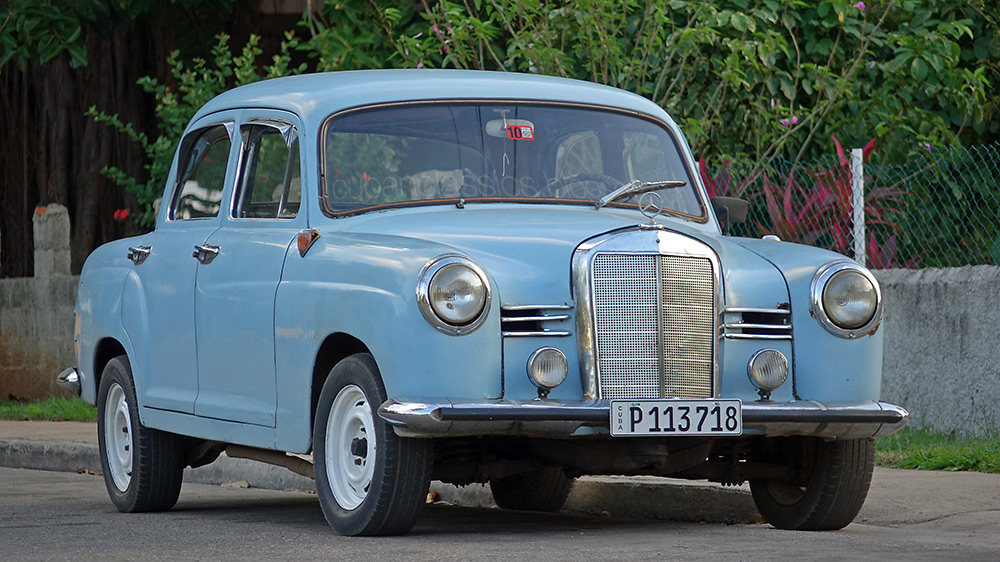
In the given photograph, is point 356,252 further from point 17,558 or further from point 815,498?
point 815,498

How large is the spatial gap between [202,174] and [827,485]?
10.9 ft

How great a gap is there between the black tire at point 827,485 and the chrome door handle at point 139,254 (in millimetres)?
3172

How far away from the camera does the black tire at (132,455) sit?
7.84 meters

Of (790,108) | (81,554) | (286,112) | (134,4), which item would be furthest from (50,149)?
(81,554)

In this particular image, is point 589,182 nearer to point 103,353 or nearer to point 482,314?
point 482,314

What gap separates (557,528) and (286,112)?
211cm

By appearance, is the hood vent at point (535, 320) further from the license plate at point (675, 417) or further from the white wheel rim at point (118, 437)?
the white wheel rim at point (118, 437)

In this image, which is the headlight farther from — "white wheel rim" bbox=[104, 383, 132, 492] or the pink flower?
the pink flower

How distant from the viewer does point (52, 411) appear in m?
13.9

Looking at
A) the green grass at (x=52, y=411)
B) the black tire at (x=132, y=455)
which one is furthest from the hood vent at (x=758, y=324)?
the green grass at (x=52, y=411)

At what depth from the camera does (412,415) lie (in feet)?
18.4

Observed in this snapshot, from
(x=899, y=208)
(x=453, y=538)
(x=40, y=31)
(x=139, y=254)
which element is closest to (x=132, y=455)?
(x=139, y=254)

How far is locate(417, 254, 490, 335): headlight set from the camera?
5727 millimetres

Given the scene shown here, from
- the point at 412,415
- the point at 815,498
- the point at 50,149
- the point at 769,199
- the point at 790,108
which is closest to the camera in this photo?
the point at 412,415
